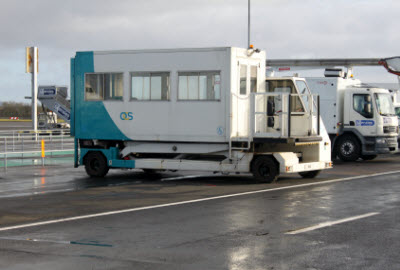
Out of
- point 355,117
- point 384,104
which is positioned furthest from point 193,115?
point 384,104

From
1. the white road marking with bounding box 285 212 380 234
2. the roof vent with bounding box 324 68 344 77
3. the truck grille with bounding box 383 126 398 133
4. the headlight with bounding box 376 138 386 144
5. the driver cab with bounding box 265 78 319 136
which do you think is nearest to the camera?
the white road marking with bounding box 285 212 380 234

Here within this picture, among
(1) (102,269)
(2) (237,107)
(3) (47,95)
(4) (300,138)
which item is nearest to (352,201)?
(4) (300,138)

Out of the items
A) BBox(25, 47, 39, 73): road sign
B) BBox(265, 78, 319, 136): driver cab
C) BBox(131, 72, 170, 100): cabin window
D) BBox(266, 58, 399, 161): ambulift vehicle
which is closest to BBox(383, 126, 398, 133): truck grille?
BBox(266, 58, 399, 161): ambulift vehicle

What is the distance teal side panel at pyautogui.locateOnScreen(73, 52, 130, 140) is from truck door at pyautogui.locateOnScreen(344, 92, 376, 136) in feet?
34.7

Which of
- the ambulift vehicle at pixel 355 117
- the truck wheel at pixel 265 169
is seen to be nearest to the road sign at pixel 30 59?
the ambulift vehicle at pixel 355 117

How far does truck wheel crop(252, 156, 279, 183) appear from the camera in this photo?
53.8ft

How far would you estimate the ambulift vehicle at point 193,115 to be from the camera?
1644 cm

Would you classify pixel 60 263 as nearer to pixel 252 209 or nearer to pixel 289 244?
pixel 289 244

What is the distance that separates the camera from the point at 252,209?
11727 mm

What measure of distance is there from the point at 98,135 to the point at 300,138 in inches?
233

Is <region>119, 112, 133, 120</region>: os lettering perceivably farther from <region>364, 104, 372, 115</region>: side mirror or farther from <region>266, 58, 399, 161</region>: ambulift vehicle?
<region>364, 104, 372, 115</region>: side mirror

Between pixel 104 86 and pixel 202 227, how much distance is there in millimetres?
9097

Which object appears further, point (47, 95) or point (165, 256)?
point (47, 95)

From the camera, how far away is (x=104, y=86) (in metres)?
17.9
